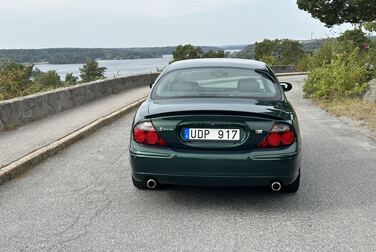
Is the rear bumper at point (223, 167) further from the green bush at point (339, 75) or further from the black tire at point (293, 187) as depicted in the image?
the green bush at point (339, 75)

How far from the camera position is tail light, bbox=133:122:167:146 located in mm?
4277

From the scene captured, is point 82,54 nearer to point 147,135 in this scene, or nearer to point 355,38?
point 355,38

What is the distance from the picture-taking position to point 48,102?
1104 cm

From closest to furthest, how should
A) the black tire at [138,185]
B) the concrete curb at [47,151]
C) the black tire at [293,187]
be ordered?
the black tire at [293,187]
the black tire at [138,185]
the concrete curb at [47,151]

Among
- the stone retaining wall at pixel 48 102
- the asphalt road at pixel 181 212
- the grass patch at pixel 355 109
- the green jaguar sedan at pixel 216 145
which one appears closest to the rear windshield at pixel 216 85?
the green jaguar sedan at pixel 216 145

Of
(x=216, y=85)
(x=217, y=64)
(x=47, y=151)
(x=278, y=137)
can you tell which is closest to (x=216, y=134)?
(x=278, y=137)

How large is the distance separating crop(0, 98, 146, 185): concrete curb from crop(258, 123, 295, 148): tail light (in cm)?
314

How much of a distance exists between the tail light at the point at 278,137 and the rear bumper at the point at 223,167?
0.06 meters

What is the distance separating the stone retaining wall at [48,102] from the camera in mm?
8914

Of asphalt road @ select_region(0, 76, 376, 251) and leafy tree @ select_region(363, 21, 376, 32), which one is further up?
leafy tree @ select_region(363, 21, 376, 32)

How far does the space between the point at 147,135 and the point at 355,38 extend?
1630 cm

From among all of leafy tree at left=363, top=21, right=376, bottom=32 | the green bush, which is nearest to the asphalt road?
the green bush

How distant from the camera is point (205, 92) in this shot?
16.1ft

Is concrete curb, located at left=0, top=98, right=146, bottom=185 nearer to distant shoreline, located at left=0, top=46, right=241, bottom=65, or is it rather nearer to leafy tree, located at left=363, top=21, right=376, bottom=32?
leafy tree, located at left=363, top=21, right=376, bottom=32
